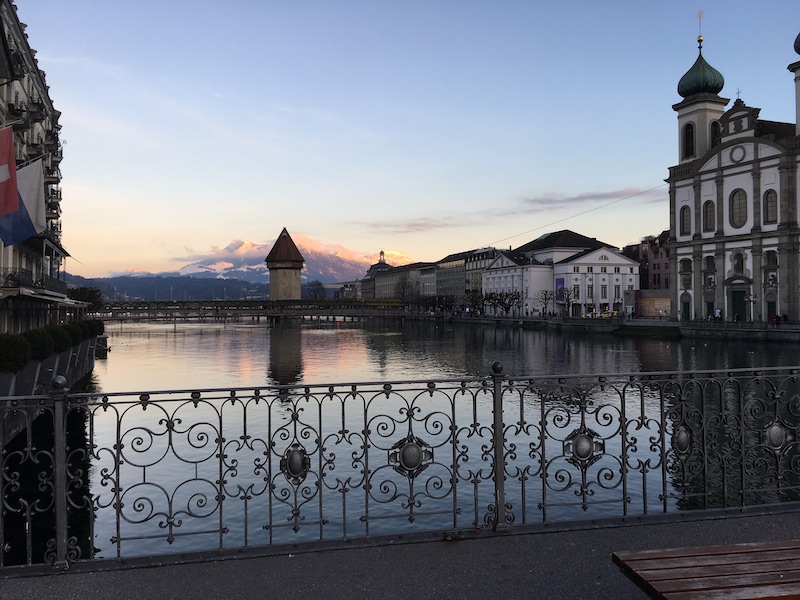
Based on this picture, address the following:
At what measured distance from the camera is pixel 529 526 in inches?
256

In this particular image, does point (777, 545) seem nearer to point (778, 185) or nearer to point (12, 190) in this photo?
point (12, 190)

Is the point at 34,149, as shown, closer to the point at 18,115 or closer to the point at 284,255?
the point at 18,115

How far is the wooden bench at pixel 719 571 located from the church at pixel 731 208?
70640mm

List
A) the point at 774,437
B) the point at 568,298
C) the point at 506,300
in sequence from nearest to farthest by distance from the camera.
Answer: the point at 774,437 < the point at 568,298 < the point at 506,300

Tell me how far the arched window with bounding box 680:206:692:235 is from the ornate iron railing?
5643 cm

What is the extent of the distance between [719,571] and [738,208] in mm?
77377

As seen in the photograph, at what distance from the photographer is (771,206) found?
6850 centimetres

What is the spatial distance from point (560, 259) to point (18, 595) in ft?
450

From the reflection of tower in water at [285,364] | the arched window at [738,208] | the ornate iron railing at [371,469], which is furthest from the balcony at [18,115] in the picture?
the arched window at [738,208]

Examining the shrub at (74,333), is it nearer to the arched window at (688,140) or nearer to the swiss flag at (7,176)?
the swiss flag at (7,176)

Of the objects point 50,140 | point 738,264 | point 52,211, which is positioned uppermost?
point 50,140

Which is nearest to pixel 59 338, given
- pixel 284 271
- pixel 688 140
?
pixel 688 140

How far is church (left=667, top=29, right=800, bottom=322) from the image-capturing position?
218ft

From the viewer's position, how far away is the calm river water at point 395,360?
39.2 m
